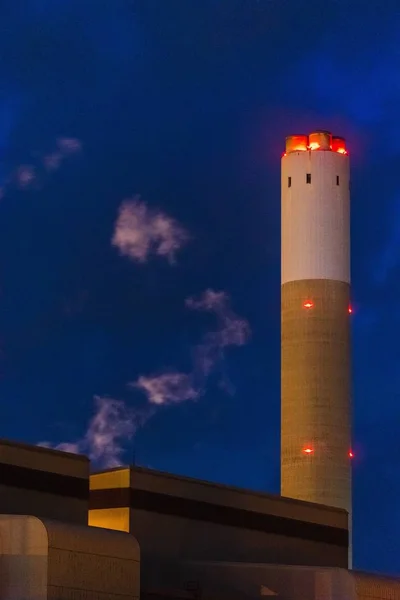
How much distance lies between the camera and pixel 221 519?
7019 cm

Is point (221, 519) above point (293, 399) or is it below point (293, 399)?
below

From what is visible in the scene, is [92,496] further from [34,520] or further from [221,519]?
[34,520]

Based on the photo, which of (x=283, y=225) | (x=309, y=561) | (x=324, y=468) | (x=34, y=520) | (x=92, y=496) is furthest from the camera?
(x=283, y=225)

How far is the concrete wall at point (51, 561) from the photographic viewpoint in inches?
2008

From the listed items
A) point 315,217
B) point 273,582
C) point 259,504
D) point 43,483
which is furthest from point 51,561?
point 315,217

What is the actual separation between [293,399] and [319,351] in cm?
348

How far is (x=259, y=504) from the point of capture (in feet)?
239

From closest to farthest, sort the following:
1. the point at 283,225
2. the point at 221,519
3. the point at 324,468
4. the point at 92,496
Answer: the point at 92,496
the point at 221,519
the point at 324,468
the point at 283,225

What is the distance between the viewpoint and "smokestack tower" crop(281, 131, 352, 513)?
9931cm

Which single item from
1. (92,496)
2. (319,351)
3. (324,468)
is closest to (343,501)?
(324,468)

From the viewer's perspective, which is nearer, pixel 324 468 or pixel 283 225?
pixel 324 468

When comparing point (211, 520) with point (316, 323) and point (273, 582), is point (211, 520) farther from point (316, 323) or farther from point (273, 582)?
point (316, 323)

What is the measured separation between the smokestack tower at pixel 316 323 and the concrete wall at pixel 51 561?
46.5 m

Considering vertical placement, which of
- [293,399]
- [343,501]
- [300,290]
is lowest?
[343,501]
